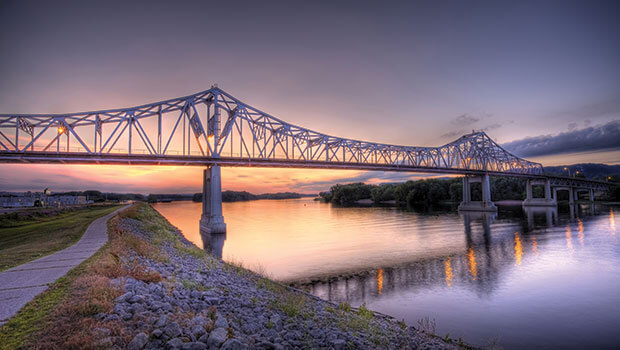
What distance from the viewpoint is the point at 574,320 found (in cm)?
1136

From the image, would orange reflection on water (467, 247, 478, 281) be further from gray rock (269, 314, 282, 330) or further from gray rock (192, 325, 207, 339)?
gray rock (192, 325, 207, 339)

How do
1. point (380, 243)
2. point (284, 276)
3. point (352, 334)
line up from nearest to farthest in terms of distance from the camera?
point (352, 334)
point (284, 276)
point (380, 243)

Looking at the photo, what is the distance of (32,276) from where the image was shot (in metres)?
9.04

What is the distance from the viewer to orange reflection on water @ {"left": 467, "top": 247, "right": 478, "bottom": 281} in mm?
18109

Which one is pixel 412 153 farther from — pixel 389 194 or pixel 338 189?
pixel 338 189

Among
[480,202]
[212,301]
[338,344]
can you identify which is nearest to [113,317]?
[212,301]

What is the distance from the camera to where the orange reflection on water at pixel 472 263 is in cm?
1811

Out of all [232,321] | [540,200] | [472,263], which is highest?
[232,321]

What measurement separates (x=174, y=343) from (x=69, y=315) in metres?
2.39

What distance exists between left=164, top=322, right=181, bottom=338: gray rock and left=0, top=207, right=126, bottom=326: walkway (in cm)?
298

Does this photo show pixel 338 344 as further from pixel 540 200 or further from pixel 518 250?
pixel 540 200

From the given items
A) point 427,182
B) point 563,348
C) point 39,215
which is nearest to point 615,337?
point 563,348

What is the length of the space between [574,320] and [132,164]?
155ft

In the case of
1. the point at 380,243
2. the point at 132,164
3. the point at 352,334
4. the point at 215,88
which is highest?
the point at 215,88
